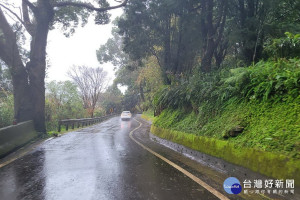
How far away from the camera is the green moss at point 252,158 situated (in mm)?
3729

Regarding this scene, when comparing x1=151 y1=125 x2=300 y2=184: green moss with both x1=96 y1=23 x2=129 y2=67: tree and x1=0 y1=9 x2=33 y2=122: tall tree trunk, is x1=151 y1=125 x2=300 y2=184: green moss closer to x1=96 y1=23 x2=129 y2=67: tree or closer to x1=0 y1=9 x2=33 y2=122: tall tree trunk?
x1=0 y1=9 x2=33 y2=122: tall tree trunk

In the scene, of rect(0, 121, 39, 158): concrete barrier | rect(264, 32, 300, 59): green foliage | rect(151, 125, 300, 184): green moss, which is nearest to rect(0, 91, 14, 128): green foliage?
rect(0, 121, 39, 158): concrete barrier

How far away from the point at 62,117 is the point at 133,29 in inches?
450

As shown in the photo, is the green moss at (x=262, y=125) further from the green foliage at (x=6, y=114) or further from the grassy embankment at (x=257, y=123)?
the green foliage at (x=6, y=114)

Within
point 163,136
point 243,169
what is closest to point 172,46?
point 163,136

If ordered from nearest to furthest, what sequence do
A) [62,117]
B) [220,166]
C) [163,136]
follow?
[220,166] → [163,136] → [62,117]

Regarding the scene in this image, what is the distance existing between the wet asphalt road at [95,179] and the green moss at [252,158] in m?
1.20

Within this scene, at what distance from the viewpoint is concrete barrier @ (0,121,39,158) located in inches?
291

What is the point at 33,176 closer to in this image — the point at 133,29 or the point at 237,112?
the point at 237,112

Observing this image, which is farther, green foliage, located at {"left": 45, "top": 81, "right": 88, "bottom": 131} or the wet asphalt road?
green foliage, located at {"left": 45, "top": 81, "right": 88, "bottom": 131}

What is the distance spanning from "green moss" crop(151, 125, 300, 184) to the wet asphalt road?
120cm

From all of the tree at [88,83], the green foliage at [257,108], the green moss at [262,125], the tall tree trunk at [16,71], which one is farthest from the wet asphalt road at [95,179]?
the tree at [88,83]

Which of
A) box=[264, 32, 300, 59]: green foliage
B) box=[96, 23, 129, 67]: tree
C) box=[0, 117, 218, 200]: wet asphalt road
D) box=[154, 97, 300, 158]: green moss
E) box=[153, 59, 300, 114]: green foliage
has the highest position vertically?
box=[96, 23, 129, 67]: tree

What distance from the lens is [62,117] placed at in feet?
73.4
